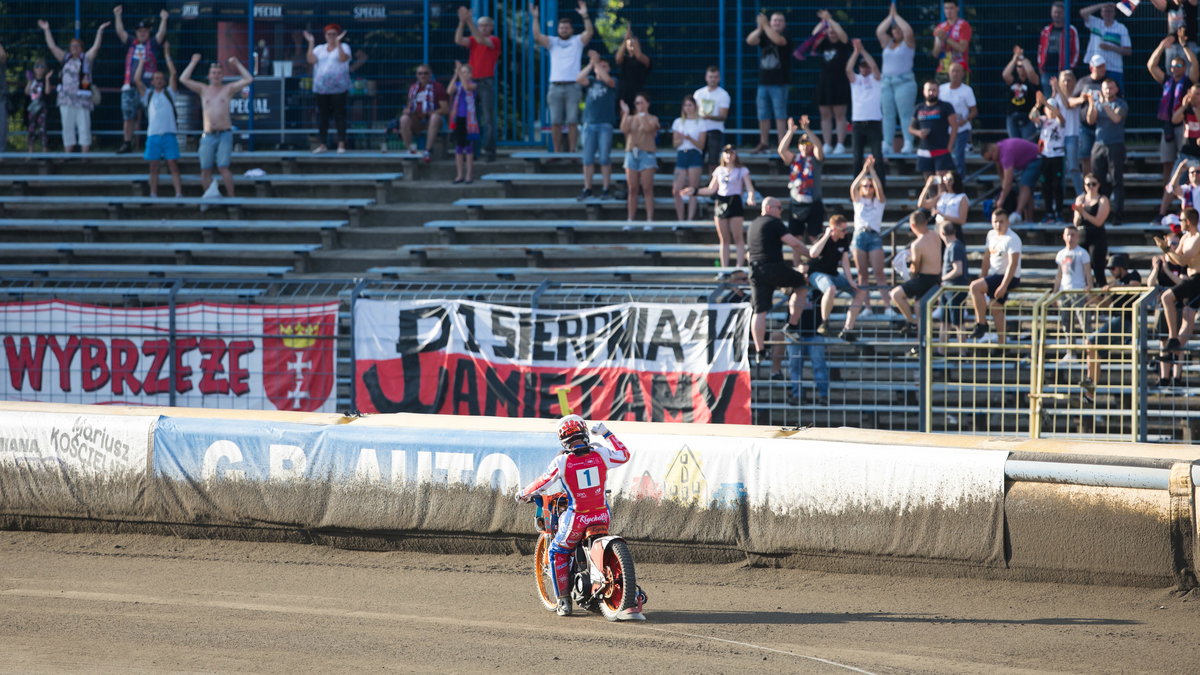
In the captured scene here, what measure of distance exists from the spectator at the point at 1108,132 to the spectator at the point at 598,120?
630 centimetres

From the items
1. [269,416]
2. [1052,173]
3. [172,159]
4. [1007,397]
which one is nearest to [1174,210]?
[1052,173]

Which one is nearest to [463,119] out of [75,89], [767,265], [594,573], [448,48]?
[448,48]

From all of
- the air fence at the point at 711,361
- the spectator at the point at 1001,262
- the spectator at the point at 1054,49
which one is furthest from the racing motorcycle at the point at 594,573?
the spectator at the point at 1054,49

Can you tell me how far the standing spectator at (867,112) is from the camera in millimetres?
19203

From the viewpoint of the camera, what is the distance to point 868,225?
A: 17.0 meters

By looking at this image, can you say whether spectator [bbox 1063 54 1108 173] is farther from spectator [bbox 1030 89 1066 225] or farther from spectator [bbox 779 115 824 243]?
spectator [bbox 779 115 824 243]

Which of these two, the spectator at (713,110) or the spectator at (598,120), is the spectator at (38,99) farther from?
the spectator at (713,110)

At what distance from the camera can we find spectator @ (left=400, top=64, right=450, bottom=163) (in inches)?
872

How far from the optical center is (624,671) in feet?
26.5

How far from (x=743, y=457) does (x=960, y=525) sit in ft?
5.22

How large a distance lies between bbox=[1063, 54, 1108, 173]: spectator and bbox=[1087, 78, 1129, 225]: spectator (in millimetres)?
329

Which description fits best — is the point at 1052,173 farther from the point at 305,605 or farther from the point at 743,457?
the point at 305,605

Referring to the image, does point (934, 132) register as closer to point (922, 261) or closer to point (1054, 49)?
point (1054, 49)

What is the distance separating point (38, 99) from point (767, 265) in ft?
48.4
